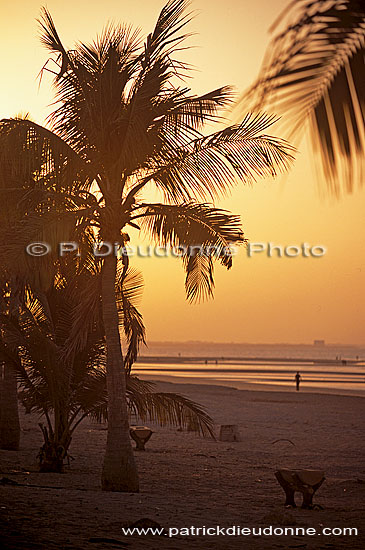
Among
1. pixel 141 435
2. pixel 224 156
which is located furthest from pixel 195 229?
pixel 141 435

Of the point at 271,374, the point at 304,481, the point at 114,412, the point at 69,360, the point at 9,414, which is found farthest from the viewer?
the point at 271,374

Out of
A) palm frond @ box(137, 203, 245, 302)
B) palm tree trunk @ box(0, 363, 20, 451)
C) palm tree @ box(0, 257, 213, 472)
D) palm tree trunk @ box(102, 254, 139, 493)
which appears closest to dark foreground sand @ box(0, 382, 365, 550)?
palm tree trunk @ box(102, 254, 139, 493)

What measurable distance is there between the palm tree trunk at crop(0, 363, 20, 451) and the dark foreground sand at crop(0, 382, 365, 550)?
53 centimetres

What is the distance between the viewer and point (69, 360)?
44.6 feet

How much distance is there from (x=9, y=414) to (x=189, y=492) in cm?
571

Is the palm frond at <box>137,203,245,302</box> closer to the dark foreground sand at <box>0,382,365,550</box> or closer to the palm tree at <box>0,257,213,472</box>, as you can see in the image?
the palm tree at <box>0,257,213,472</box>

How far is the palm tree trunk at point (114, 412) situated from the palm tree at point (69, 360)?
54cm

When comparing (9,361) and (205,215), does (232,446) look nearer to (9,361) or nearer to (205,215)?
(9,361)

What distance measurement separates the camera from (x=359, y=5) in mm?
3934

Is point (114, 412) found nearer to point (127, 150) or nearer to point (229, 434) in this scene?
point (127, 150)

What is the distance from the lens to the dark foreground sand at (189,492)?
Result: 27.9 ft

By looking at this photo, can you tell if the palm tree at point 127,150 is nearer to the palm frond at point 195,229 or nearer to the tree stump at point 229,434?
the palm frond at point 195,229

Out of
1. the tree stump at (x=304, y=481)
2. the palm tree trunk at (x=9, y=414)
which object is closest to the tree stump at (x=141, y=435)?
the palm tree trunk at (x=9, y=414)

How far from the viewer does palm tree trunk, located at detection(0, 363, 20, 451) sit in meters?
16.2
